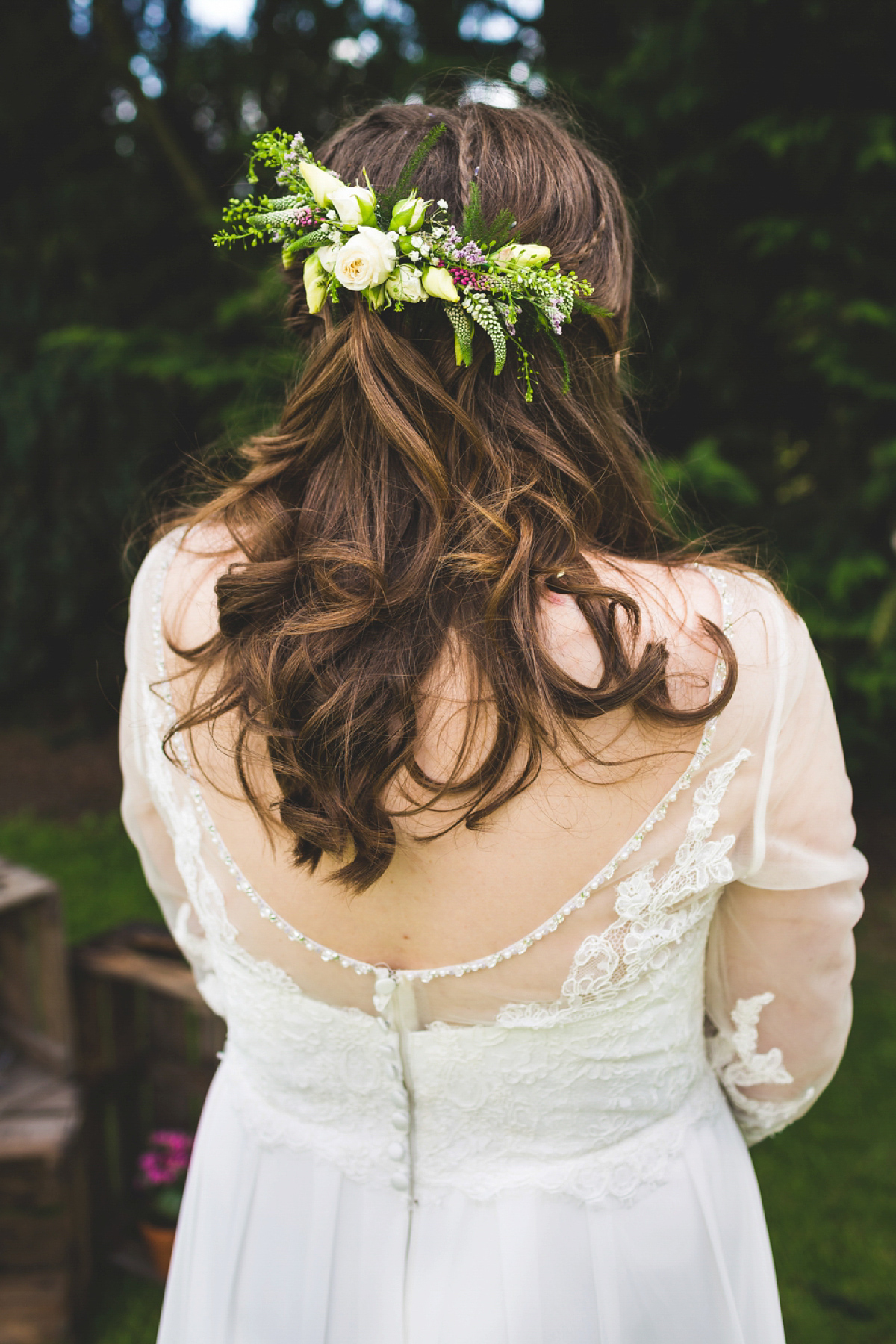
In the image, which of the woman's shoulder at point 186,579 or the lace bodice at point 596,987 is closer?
the lace bodice at point 596,987

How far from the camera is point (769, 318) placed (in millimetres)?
3672

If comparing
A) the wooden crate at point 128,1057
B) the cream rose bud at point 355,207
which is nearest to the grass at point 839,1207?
the wooden crate at point 128,1057

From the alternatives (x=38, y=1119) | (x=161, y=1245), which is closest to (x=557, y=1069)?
(x=38, y=1119)

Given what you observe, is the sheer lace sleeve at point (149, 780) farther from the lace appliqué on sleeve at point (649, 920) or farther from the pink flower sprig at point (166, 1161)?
the pink flower sprig at point (166, 1161)

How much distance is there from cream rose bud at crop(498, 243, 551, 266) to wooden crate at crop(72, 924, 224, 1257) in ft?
7.01

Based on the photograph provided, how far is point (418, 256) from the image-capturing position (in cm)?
104

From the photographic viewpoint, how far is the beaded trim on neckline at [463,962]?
42.0 inches

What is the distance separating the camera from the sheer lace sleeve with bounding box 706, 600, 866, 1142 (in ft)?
3.57

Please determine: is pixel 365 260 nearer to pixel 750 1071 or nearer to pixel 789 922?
pixel 789 922

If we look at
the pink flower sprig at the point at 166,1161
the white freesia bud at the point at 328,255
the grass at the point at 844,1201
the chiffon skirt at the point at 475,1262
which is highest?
the white freesia bud at the point at 328,255

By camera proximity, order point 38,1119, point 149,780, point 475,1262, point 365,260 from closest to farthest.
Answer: point 365,260, point 475,1262, point 149,780, point 38,1119

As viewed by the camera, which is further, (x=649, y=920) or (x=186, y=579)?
(x=186, y=579)

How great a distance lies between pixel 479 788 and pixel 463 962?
0.25 meters

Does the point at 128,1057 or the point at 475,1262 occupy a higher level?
the point at 475,1262
